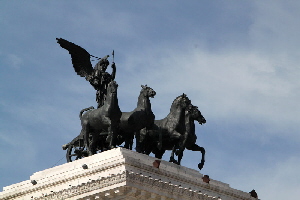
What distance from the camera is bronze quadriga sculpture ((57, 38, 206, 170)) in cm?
4244

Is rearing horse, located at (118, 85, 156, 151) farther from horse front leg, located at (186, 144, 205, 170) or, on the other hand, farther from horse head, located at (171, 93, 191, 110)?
horse front leg, located at (186, 144, 205, 170)

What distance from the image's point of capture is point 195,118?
4478 cm

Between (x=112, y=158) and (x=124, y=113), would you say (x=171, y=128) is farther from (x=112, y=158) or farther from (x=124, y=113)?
(x=112, y=158)

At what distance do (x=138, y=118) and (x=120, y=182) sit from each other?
509 centimetres

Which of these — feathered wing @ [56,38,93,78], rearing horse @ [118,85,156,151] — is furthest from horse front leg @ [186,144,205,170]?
feathered wing @ [56,38,93,78]

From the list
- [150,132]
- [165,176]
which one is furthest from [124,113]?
[165,176]

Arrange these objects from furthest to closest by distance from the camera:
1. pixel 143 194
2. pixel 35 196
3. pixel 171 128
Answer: pixel 171 128 → pixel 35 196 → pixel 143 194

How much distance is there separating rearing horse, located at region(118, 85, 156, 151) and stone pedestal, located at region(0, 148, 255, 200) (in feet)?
7.30

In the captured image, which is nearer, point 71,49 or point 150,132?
point 150,132

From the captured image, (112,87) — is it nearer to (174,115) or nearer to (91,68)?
(174,115)

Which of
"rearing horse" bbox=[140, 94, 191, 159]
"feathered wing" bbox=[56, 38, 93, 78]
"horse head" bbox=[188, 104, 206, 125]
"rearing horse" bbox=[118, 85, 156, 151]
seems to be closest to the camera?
"rearing horse" bbox=[118, 85, 156, 151]

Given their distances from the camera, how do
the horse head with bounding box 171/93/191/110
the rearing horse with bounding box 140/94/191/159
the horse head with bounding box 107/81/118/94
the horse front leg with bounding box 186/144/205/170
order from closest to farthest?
the horse head with bounding box 107/81/118/94
the rearing horse with bounding box 140/94/191/159
the horse head with bounding box 171/93/191/110
the horse front leg with bounding box 186/144/205/170

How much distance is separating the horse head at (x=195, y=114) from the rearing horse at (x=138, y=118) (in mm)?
2212

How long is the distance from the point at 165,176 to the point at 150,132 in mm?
4032
